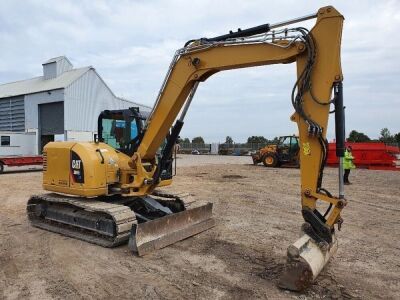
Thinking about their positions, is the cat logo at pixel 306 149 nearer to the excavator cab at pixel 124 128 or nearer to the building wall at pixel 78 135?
the excavator cab at pixel 124 128

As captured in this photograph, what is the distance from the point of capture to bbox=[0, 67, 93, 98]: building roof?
30223mm

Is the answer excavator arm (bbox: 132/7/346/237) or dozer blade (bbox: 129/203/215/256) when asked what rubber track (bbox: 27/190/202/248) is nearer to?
dozer blade (bbox: 129/203/215/256)

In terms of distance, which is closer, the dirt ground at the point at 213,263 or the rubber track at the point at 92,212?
the dirt ground at the point at 213,263

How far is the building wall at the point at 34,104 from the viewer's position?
2988cm

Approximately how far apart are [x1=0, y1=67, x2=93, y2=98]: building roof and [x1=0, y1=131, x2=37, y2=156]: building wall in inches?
215

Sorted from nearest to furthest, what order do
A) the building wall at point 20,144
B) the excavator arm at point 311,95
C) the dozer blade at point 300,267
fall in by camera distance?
the dozer blade at point 300,267, the excavator arm at point 311,95, the building wall at point 20,144

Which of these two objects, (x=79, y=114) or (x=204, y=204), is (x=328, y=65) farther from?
(x=79, y=114)

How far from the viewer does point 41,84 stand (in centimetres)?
3250

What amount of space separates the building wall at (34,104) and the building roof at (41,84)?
1.26 ft

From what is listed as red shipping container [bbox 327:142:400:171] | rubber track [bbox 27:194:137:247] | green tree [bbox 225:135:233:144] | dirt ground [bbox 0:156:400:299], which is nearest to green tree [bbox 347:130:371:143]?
green tree [bbox 225:135:233:144]

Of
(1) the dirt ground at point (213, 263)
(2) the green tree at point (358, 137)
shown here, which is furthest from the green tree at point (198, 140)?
(1) the dirt ground at point (213, 263)

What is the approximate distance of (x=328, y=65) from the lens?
5254 millimetres

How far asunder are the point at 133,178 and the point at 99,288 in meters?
2.76

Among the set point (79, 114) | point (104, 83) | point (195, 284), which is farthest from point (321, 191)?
point (104, 83)
